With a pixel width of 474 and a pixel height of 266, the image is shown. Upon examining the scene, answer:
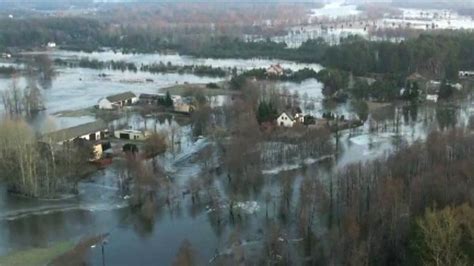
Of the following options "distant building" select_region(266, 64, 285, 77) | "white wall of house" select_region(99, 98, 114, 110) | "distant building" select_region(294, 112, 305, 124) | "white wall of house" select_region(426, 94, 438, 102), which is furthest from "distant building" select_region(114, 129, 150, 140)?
"distant building" select_region(266, 64, 285, 77)

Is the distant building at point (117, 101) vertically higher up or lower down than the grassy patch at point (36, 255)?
higher up

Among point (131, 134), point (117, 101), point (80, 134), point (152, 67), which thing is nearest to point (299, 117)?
point (131, 134)

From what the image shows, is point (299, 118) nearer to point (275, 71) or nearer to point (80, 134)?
point (80, 134)

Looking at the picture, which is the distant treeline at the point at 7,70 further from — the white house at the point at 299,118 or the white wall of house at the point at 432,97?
the white wall of house at the point at 432,97

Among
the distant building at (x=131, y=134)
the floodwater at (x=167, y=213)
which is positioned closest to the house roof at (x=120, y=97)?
the floodwater at (x=167, y=213)

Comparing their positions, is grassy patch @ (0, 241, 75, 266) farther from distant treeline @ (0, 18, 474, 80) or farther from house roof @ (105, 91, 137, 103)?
distant treeline @ (0, 18, 474, 80)

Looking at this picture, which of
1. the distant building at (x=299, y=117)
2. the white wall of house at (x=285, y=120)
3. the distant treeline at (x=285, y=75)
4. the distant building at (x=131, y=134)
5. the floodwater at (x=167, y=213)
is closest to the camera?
the floodwater at (x=167, y=213)
